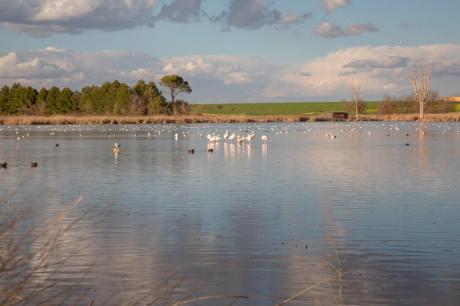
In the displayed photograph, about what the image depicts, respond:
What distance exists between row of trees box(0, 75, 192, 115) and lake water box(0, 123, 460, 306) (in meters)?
87.1

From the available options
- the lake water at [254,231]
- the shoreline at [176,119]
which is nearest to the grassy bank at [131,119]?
the shoreline at [176,119]

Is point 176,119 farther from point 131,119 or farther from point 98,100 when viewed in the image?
point 98,100

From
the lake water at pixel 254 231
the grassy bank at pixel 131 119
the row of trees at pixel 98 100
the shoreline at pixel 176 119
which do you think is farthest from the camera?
the row of trees at pixel 98 100

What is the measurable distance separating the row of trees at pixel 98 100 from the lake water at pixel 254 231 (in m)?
87.1

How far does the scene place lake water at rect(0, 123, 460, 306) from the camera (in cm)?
827

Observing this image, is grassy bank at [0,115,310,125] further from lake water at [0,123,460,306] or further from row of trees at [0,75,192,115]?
lake water at [0,123,460,306]

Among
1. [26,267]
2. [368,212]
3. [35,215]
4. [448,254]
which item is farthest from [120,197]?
[448,254]

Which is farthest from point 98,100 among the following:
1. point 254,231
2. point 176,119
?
point 254,231

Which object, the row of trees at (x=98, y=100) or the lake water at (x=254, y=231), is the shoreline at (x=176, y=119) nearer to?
the row of trees at (x=98, y=100)

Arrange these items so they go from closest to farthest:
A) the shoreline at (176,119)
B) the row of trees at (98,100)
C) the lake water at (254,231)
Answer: the lake water at (254,231) → the shoreline at (176,119) → the row of trees at (98,100)

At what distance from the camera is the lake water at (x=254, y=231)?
8273 mm

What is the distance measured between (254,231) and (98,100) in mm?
108178

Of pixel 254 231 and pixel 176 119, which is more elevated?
pixel 254 231

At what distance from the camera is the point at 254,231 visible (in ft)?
39.4
